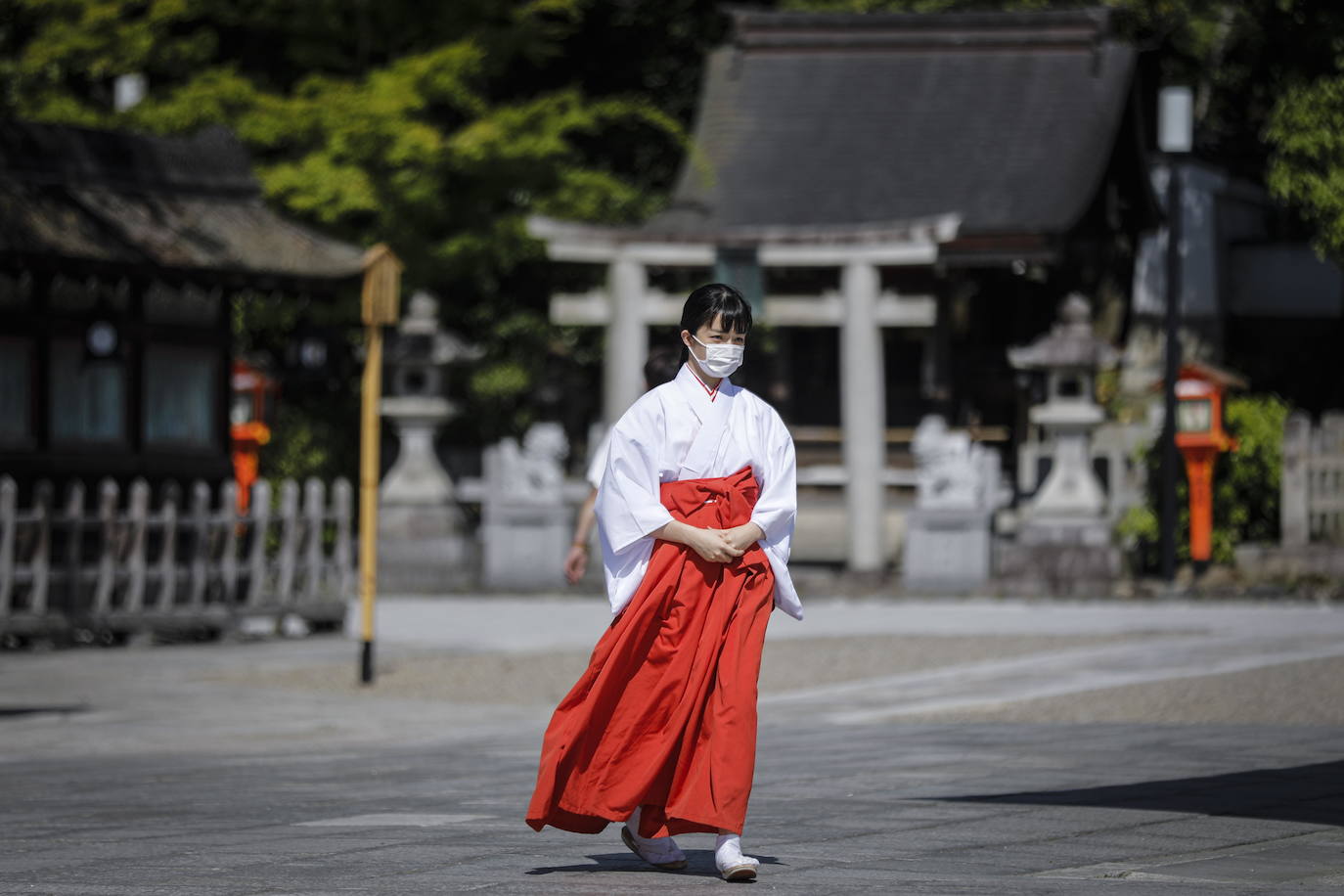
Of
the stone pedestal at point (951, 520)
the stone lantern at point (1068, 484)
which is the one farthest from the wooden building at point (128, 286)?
the stone lantern at point (1068, 484)

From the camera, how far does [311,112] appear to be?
2502cm

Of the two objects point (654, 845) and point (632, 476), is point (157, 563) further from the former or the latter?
point (654, 845)

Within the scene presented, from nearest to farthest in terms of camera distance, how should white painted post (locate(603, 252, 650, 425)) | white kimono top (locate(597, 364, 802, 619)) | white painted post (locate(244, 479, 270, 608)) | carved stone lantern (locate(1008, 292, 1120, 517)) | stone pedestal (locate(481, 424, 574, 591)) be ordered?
white kimono top (locate(597, 364, 802, 619)) → white painted post (locate(244, 479, 270, 608)) → carved stone lantern (locate(1008, 292, 1120, 517)) → white painted post (locate(603, 252, 650, 425)) → stone pedestal (locate(481, 424, 574, 591))

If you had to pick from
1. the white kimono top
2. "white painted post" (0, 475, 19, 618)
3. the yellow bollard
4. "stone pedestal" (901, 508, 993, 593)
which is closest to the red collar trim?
the white kimono top

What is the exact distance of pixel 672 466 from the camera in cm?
686

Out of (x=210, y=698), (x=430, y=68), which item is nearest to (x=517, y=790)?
(x=210, y=698)

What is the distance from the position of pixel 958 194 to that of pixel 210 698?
1418 cm

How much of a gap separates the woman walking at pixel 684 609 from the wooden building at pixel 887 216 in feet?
51.1

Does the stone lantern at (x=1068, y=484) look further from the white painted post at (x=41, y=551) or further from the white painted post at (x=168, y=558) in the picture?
the white painted post at (x=41, y=551)

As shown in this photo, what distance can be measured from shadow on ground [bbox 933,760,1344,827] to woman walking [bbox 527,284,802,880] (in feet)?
5.74

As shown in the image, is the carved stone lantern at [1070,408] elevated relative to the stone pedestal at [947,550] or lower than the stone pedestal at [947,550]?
elevated

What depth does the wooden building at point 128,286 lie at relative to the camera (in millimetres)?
17438

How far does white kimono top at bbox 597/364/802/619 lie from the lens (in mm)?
6836

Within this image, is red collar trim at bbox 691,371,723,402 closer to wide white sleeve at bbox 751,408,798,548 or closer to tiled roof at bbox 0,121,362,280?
wide white sleeve at bbox 751,408,798,548
